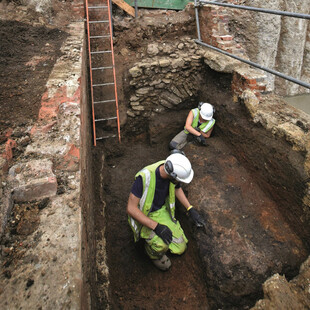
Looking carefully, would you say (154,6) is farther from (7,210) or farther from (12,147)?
(7,210)

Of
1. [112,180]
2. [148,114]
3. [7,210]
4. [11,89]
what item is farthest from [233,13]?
[7,210]

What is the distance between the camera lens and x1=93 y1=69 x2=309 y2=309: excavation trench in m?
2.59

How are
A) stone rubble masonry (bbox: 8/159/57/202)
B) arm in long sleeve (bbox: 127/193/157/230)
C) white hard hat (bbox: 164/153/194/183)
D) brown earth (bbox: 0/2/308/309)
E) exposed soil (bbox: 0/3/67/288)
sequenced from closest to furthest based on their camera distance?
1. exposed soil (bbox: 0/3/67/288)
2. stone rubble masonry (bbox: 8/159/57/202)
3. brown earth (bbox: 0/2/308/309)
4. white hard hat (bbox: 164/153/194/183)
5. arm in long sleeve (bbox: 127/193/157/230)

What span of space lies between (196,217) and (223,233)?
37 centimetres

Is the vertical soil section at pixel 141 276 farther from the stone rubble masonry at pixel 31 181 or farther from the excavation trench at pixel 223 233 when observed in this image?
the stone rubble masonry at pixel 31 181

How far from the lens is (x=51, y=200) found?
1812 mm

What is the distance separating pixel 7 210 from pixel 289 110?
364 cm

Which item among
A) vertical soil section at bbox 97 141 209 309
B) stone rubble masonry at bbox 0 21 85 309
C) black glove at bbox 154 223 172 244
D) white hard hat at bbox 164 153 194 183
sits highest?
stone rubble masonry at bbox 0 21 85 309

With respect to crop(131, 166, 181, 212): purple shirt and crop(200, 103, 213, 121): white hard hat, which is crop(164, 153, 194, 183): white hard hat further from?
crop(200, 103, 213, 121): white hard hat

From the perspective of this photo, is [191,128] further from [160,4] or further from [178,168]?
[160,4]

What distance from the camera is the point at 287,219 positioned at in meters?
3.00

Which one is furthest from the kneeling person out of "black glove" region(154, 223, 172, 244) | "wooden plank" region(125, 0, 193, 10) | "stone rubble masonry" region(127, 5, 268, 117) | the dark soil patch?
"wooden plank" region(125, 0, 193, 10)

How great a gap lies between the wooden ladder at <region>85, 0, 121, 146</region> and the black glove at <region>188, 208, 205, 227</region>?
7.70ft

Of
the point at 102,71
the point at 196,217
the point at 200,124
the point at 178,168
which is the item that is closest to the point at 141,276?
the point at 196,217
